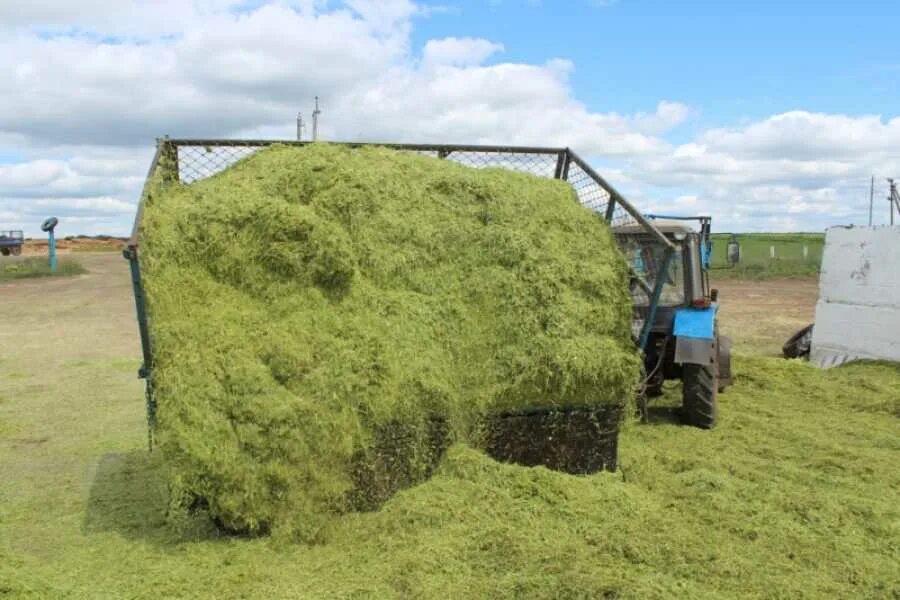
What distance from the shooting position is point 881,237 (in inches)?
422

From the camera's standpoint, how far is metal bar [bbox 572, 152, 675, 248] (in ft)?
17.3

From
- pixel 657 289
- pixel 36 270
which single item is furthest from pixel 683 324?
pixel 36 270

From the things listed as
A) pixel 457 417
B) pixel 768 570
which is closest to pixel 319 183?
pixel 457 417

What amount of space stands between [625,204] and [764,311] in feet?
46.1

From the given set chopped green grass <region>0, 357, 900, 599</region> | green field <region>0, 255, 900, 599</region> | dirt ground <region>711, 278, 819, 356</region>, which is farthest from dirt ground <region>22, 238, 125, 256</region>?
chopped green grass <region>0, 357, 900, 599</region>

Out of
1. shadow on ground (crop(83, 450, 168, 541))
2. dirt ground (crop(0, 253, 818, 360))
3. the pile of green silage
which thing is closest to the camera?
the pile of green silage

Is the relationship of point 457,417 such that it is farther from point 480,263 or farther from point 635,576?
point 635,576

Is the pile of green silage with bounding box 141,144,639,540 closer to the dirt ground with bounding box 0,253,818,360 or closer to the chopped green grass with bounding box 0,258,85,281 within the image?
the dirt ground with bounding box 0,253,818,360

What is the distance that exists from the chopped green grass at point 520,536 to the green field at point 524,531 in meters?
0.01

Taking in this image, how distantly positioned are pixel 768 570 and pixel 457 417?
5.64 ft

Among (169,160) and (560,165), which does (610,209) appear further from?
(169,160)

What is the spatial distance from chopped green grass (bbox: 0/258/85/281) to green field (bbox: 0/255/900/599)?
71.3 ft

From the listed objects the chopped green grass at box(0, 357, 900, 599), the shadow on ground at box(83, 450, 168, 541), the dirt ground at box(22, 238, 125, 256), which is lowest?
the shadow on ground at box(83, 450, 168, 541)

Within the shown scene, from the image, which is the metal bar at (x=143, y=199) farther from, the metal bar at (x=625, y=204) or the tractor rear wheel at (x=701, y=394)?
the tractor rear wheel at (x=701, y=394)
